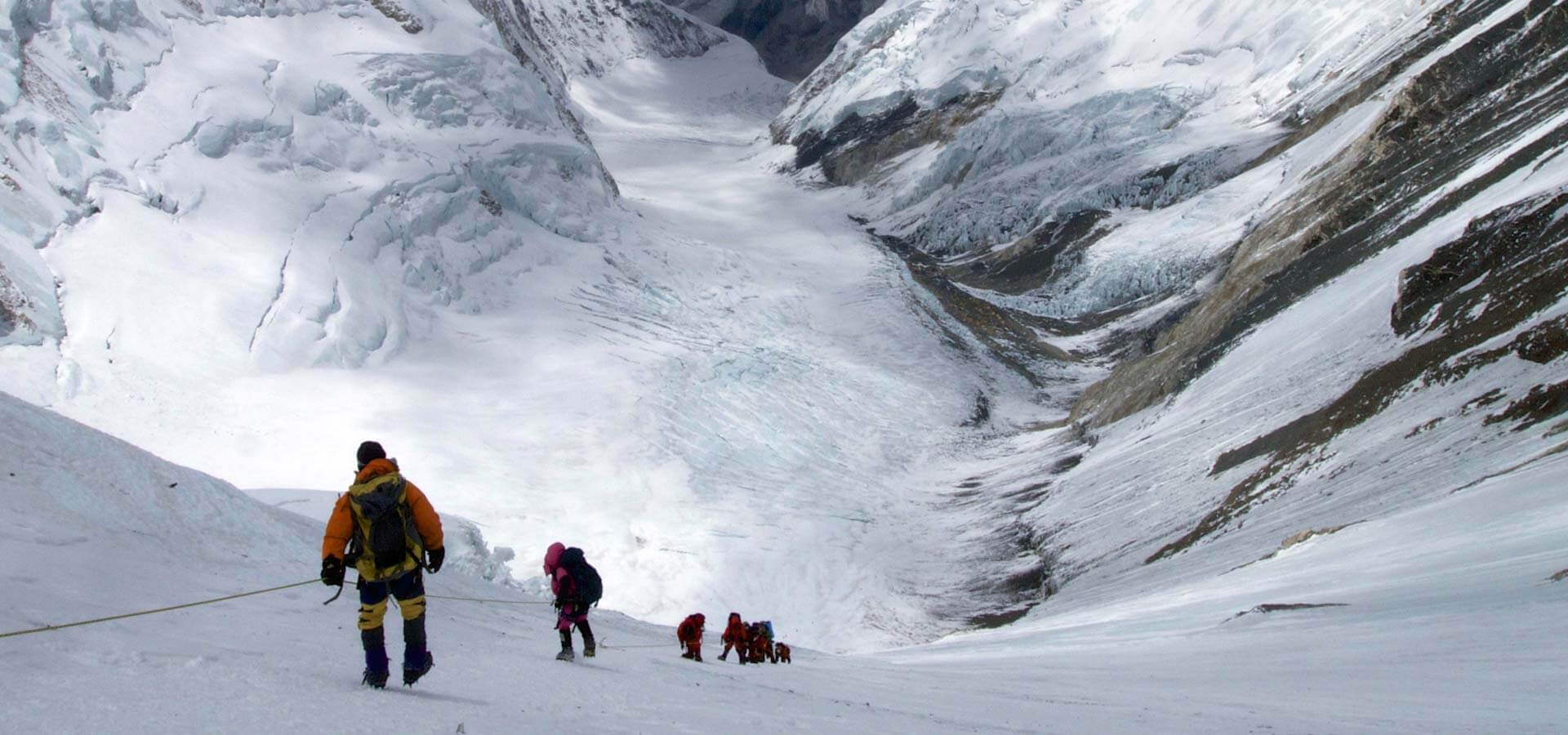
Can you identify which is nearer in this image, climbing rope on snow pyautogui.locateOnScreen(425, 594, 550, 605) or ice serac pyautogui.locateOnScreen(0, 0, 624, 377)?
climbing rope on snow pyautogui.locateOnScreen(425, 594, 550, 605)

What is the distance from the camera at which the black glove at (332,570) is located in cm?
744

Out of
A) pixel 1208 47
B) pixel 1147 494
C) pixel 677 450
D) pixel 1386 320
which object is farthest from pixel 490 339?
pixel 1208 47

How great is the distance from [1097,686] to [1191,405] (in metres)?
23.1

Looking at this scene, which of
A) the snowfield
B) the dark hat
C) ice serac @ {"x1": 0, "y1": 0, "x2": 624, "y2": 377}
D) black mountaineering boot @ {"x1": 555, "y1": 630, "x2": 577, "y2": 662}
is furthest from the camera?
ice serac @ {"x1": 0, "y1": 0, "x2": 624, "y2": 377}

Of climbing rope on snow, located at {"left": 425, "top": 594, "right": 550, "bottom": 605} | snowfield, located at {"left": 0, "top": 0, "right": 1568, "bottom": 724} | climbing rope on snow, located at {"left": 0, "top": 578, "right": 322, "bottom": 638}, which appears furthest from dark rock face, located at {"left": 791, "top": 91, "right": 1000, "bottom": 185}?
climbing rope on snow, located at {"left": 0, "top": 578, "right": 322, "bottom": 638}

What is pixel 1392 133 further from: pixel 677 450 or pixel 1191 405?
pixel 677 450

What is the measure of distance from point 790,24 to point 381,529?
191 meters

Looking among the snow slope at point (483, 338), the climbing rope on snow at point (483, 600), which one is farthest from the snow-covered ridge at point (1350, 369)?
the climbing rope on snow at point (483, 600)

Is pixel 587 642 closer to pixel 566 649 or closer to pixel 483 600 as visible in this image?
pixel 566 649

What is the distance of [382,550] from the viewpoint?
24.7 ft

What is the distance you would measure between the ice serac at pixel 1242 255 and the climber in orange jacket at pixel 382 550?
16787mm

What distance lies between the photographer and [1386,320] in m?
27.0

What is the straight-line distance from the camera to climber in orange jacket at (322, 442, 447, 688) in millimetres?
7504

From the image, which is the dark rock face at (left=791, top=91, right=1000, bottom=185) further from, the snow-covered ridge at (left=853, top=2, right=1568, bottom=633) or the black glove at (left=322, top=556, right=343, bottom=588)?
the black glove at (left=322, top=556, right=343, bottom=588)
